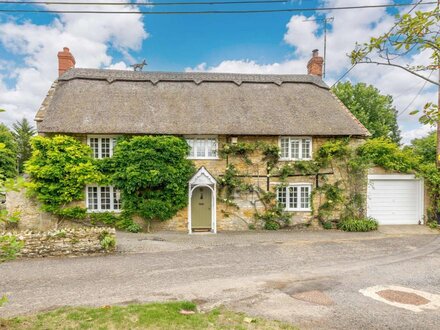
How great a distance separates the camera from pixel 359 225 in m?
13.3

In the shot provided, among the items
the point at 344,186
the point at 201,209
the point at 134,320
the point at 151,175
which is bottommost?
the point at 134,320

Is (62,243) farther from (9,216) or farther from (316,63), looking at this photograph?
(316,63)

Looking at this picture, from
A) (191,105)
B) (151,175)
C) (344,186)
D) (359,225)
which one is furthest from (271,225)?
(191,105)

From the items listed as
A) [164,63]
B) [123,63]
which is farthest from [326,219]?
[123,63]

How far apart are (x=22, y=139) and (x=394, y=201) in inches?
1737

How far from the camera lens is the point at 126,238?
1140 centimetres

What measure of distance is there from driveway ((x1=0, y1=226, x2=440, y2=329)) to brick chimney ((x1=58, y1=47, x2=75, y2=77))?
11704 mm

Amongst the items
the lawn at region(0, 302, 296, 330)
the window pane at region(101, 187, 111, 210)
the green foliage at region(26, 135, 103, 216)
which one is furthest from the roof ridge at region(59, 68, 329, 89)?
the lawn at region(0, 302, 296, 330)

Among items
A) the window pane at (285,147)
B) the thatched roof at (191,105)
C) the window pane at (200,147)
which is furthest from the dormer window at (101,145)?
the window pane at (285,147)

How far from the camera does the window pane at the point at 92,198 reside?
1298 centimetres

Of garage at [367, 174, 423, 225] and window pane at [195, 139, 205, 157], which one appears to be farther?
garage at [367, 174, 423, 225]

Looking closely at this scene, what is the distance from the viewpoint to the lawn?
4.61 metres

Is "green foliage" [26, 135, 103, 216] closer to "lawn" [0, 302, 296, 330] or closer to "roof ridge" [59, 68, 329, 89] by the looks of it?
"roof ridge" [59, 68, 329, 89]

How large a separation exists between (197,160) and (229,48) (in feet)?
26.7
